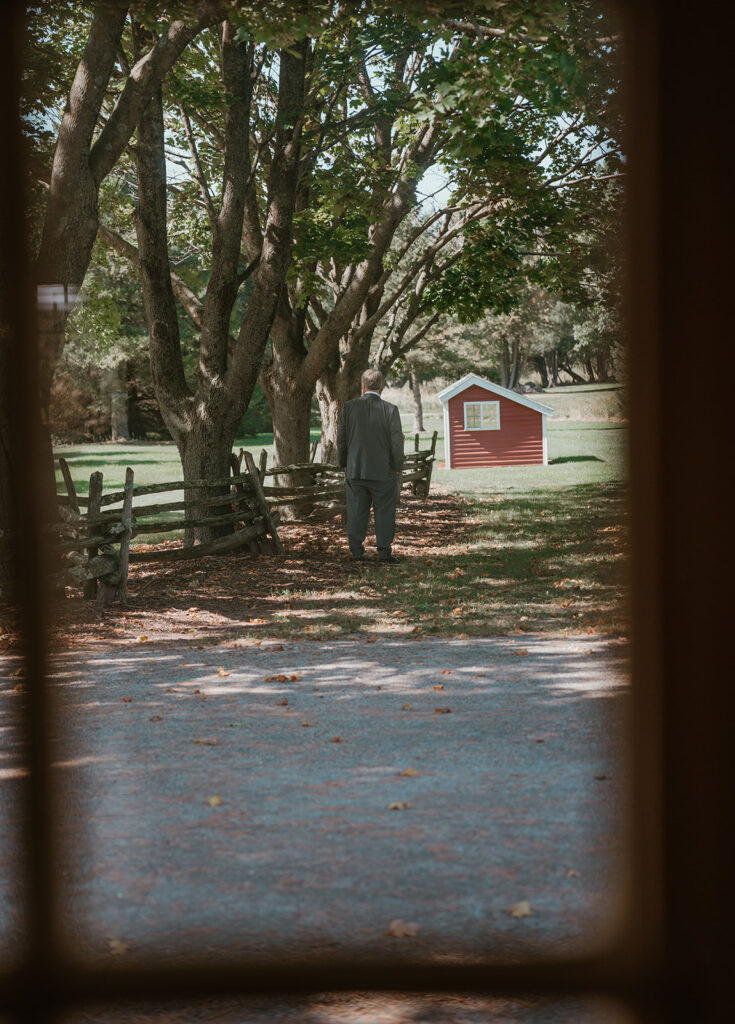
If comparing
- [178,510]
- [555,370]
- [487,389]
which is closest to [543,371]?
[178,510]

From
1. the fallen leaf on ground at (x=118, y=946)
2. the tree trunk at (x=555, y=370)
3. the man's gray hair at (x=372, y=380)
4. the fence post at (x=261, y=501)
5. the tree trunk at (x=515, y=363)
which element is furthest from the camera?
the tree trunk at (x=515, y=363)

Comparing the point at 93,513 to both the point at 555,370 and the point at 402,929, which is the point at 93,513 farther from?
the point at 402,929

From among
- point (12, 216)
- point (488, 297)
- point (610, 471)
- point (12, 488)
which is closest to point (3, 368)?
point (12, 488)

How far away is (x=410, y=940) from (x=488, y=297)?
1436 centimetres

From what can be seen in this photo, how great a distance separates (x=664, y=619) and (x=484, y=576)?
760 centimetres

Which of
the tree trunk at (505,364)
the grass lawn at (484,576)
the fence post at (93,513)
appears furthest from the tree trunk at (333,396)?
the tree trunk at (505,364)

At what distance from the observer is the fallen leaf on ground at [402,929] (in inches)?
111

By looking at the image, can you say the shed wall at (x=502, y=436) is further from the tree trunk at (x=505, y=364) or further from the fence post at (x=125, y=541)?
the fence post at (x=125, y=541)

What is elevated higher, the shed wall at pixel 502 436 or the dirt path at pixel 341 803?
the shed wall at pixel 502 436

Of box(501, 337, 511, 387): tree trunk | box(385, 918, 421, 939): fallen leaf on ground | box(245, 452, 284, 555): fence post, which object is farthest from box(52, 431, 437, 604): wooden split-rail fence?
box(501, 337, 511, 387): tree trunk

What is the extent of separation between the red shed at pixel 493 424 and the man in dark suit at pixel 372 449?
18985 millimetres

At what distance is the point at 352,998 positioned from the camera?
8.70 ft

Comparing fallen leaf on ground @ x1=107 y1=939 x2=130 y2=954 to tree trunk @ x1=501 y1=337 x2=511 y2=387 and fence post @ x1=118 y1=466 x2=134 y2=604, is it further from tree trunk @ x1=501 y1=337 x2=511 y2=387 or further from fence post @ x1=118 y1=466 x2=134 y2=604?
tree trunk @ x1=501 y1=337 x2=511 y2=387

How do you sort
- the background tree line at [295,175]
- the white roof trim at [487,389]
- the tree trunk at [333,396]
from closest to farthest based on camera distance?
the background tree line at [295,175]
the tree trunk at [333,396]
the white roof trim at [487,389]
